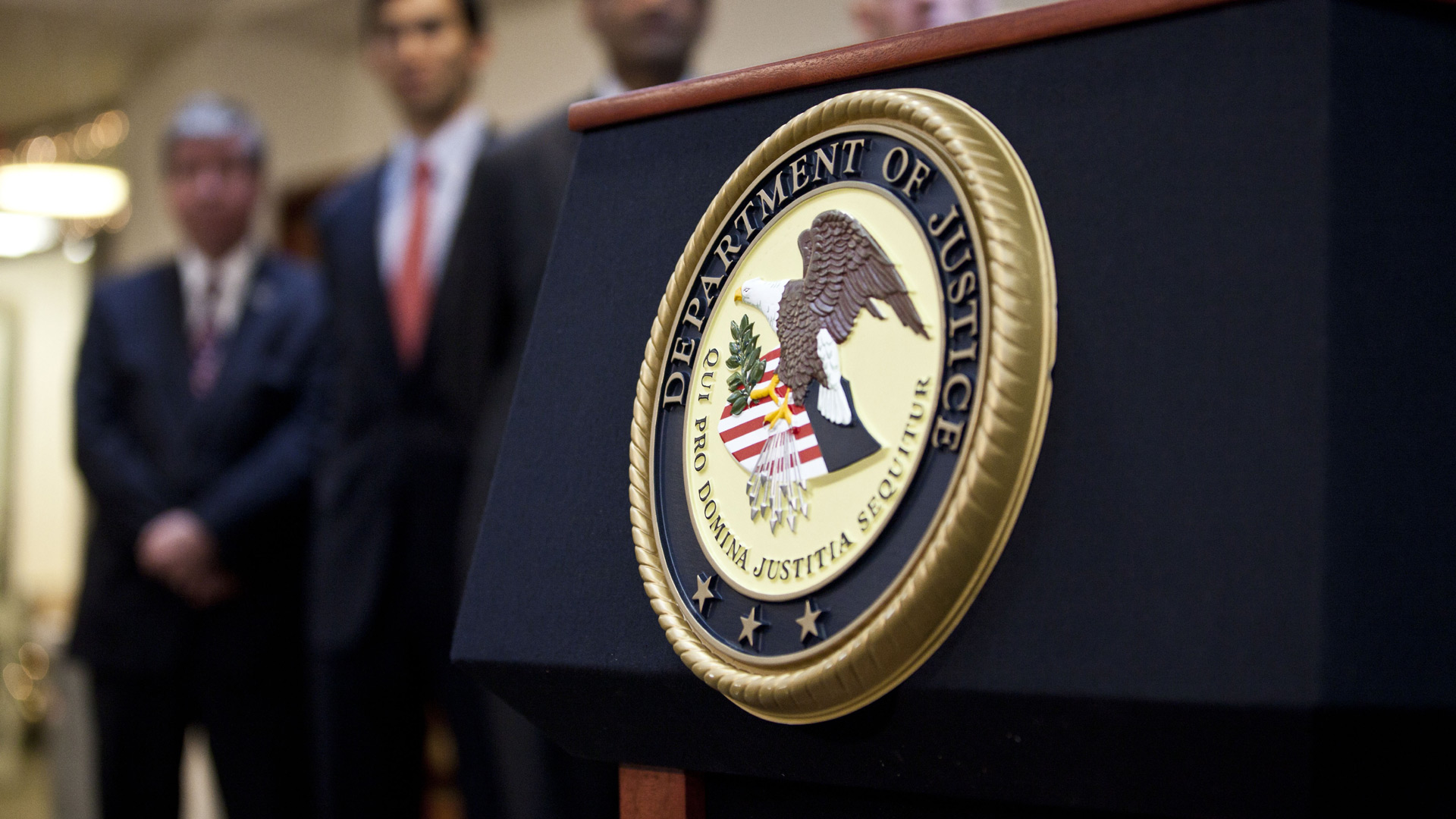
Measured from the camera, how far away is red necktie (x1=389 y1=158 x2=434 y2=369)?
189cm

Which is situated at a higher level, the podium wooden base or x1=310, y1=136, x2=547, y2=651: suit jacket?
x1=310, y1=136, x2=547, y2=651: suit jacket

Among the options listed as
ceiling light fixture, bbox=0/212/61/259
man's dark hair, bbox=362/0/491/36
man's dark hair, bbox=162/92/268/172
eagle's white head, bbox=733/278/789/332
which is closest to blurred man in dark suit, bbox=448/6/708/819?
man's dark hair, bbox=362/0/491/36

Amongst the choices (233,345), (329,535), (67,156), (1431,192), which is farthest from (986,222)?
(67,156)

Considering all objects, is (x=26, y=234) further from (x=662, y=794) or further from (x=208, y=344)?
(x=662, y=794)

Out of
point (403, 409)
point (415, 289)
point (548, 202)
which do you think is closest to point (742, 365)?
point (548, 202)

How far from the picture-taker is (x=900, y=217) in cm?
58

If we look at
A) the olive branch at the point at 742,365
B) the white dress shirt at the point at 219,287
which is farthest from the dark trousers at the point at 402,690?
the olive branch at the point at 742,365

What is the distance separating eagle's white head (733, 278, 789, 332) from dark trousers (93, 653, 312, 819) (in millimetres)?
1976

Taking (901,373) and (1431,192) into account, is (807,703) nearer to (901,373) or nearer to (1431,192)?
(901,373)

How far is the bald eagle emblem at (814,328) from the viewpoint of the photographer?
0.58m

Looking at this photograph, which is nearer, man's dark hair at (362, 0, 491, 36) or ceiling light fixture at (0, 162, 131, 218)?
man's dark hair at (362, 0, 491, 36)

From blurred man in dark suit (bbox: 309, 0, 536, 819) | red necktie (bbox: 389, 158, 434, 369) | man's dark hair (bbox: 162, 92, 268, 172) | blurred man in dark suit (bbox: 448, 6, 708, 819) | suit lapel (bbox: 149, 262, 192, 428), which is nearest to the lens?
blurred man in dark suit (bbox: 448, 6, 708, 819)

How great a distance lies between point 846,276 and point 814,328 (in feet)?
0.09

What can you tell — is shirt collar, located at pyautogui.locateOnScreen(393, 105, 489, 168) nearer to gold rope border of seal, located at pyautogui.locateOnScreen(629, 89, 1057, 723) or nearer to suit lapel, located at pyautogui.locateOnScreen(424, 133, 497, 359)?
suit lapel, located at pyautogui.locateOnScreen(424, 133, 497, 359)
